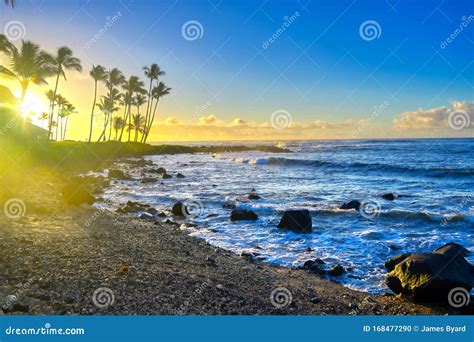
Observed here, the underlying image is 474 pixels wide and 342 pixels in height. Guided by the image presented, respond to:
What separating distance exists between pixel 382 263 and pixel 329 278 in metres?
2.42

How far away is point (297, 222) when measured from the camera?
15570 millimetres

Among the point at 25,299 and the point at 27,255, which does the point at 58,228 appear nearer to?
the point at 27,255

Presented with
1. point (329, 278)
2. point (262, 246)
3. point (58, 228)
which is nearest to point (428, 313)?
point (329, 278)
